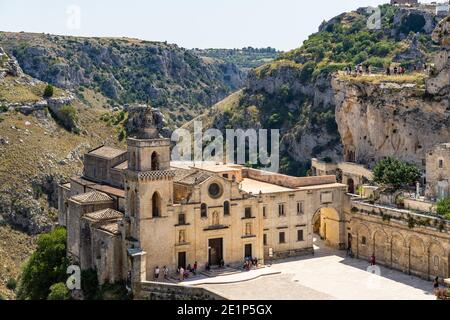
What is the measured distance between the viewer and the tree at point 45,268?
203 feet

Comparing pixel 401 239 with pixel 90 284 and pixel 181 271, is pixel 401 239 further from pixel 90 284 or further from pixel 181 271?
pixel 90 284

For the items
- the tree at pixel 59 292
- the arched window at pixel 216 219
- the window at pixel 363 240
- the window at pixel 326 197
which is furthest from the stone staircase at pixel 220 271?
the window at pixel 326 197

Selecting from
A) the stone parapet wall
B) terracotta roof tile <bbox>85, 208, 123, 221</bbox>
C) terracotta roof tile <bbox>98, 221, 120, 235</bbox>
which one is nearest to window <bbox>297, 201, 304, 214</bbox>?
the stone parapet wall

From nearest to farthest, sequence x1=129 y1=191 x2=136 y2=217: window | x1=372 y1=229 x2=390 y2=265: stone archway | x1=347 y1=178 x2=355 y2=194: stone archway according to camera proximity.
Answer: x1=129 y1=191 x2=136 y2=217: window < x1=372 y1=229 x2=390 y2=265: stone archway < x1=347 y1=178 x2=355 y2=194: stone archway

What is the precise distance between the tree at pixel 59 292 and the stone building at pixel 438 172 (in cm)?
2777

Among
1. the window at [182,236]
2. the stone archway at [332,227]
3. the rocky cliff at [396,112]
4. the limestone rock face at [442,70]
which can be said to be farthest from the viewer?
the rocky cliff at [396,112]

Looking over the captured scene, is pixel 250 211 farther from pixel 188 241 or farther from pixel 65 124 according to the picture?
pixel 65 124

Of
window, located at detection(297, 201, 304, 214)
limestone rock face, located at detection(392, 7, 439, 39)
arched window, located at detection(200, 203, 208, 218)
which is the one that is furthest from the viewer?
limestone rock face, located at detection(392, 7, 439, 39)

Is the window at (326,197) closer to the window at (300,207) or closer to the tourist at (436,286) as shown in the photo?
the window at (300,207)

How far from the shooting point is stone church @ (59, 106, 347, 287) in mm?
53969

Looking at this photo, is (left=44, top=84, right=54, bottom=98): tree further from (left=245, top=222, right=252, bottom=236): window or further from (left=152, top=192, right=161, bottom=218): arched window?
(left=152, top=192, right=161, bottom=218): arched window

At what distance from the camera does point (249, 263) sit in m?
56.8

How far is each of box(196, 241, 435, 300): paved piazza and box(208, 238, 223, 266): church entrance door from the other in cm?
259

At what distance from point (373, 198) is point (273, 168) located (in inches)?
2141
